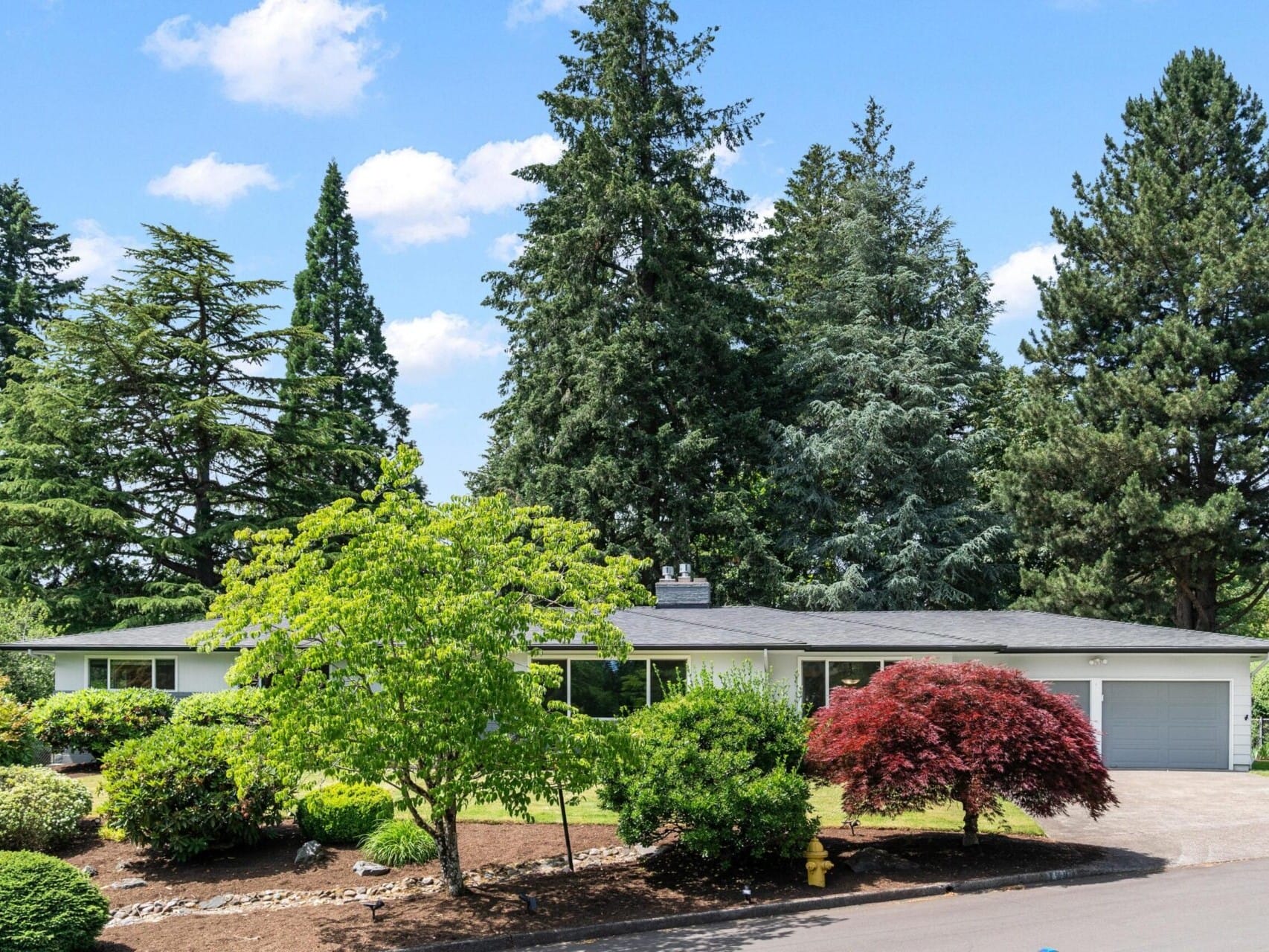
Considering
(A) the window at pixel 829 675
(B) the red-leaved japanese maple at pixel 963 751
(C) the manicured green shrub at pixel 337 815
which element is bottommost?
(C) the manicured green shrub at pixel 337 815

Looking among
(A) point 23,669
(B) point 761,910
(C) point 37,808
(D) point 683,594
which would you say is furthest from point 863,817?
(A) point 23,669

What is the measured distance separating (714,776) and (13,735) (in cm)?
1092

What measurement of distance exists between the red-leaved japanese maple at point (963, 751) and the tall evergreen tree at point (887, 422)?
751 inches

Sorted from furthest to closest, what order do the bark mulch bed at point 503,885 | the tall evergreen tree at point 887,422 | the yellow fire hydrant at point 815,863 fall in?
the tall evergreen tree at point 887,422
the yellow fire hydrant at point 815,863
the bark mulch bed at point 503,885

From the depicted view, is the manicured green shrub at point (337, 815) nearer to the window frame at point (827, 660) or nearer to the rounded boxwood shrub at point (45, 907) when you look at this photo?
the rounded boxwood shrub at point (45, 907)

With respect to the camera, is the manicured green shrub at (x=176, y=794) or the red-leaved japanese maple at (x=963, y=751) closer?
the red-leaved japanese maple at (x=963, y=751)

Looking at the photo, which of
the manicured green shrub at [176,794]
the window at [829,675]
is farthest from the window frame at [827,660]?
the manicured green shrub at [176,794]

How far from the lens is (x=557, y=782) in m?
11.3

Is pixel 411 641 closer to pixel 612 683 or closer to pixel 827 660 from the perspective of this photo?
pixel 612 683

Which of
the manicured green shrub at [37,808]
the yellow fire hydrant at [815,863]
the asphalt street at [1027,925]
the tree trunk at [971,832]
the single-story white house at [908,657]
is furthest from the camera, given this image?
the single-story white house at [908,657]

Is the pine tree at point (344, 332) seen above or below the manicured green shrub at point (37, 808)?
above

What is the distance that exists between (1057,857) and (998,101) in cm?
1307

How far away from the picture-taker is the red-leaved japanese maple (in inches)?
484

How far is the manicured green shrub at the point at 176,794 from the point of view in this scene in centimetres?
1265
